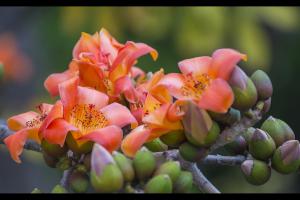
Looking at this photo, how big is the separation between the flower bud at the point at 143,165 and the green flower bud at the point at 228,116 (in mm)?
197

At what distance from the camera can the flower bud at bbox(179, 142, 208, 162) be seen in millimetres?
2189

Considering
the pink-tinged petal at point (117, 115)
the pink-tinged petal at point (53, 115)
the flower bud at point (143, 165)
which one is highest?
the pink-tinged petal at point (53, 115)

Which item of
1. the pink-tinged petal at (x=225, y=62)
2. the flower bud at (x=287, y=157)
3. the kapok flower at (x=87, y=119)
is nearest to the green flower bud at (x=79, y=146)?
the kapok flower at (x=87, y=119)

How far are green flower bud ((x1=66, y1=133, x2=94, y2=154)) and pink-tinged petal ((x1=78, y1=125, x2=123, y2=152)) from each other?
36 millimetres

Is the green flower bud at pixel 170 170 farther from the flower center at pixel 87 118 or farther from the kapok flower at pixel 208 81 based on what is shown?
the flower center at pixel 87 118

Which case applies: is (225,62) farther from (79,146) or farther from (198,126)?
(79,146)

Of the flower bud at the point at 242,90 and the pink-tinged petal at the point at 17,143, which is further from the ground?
the flower bud at the point at 242,90

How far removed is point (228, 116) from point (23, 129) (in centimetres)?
53

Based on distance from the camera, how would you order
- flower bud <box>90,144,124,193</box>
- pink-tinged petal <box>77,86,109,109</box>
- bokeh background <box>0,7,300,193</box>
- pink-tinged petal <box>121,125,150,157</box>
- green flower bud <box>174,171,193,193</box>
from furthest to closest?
bokeh background <box>0,7,300,193</box>, pink-tinged petal <box>77,86,109,109</box>, pink-tinged petal <box>121,125,150,157</box>, green flower bud <box>174,171,193,193</box>, flower bud <box>90,144,124,193</box>

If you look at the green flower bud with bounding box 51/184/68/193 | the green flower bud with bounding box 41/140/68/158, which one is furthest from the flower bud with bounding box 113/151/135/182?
the green flower bud with bounding box 41/140/68/158

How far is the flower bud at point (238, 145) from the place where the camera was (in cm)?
237

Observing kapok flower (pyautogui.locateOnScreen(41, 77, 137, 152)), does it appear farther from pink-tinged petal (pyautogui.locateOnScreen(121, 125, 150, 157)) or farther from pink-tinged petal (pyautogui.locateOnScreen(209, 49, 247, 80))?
pink-tinged petal (pyautogui.locateOnScreen(209, 49, 247, 80))
